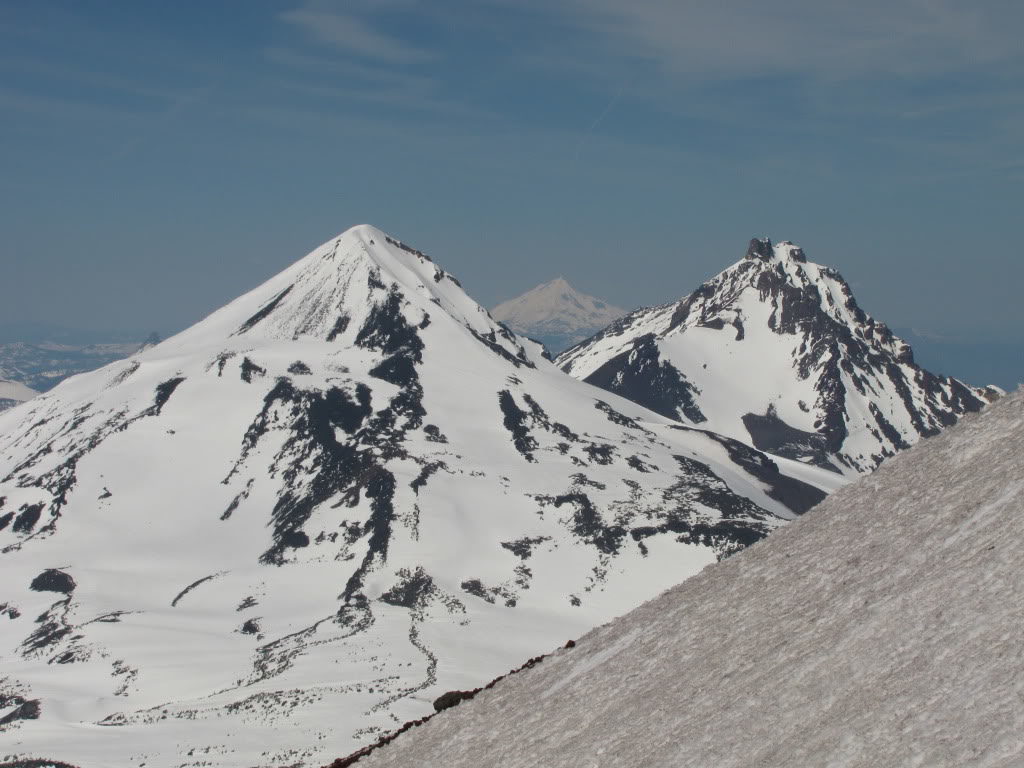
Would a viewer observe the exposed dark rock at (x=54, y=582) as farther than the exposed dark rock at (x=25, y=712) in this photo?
Yes

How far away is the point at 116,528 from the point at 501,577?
65.8 metres

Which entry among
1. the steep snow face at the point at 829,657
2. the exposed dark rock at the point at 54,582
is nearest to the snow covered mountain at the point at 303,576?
the exposed dark rock at the point at 54,582

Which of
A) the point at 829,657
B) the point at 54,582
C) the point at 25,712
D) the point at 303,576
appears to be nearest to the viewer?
the point at 829,657

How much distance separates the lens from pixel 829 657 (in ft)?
63.7

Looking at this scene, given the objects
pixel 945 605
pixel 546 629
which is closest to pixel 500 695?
pixel 945 605

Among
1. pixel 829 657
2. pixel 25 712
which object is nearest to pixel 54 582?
pixel 25 712

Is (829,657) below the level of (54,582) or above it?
below

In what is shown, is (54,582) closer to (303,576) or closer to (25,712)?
(303,576)

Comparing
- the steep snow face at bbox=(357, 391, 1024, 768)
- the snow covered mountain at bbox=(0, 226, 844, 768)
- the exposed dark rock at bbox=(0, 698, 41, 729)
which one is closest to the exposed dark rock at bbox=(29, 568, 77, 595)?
the snow covered mountain at bbox=(0, 226, 844, 768)

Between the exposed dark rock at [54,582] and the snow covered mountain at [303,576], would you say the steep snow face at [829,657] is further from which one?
the exposed dark rock at [54,582]

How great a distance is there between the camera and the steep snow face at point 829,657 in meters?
16.8

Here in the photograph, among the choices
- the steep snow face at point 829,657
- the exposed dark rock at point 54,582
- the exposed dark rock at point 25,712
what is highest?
the exposed dark rock at point 54,582

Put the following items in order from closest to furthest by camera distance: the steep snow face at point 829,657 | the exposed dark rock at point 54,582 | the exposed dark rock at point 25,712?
the steep snow face at point 829,657, the exposed dark rock at point 25,712, the exposed dark rock at point 54,582

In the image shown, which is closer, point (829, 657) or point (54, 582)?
point (829, 657)
